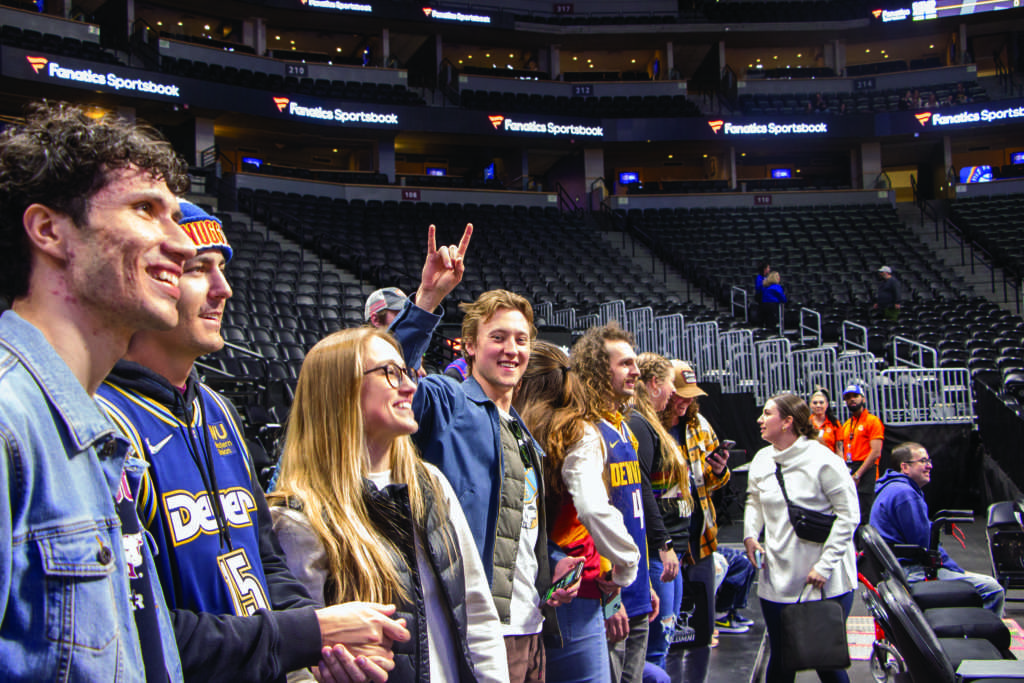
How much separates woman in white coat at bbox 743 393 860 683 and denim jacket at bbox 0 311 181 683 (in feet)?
11.4

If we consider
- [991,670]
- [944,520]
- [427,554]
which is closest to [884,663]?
[944,520]

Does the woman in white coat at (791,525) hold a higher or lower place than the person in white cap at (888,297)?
lower

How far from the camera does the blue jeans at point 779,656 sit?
3.81m

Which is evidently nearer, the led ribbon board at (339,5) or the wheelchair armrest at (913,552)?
the wheelchair armrest at (913,552)

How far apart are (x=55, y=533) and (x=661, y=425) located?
3378mm

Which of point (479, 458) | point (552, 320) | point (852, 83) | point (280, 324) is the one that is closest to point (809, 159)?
point (852, 83)

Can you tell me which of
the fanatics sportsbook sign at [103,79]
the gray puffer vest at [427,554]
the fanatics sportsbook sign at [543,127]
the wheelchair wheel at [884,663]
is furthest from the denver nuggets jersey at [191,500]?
the fanatics sportsbook sign at [543,127]

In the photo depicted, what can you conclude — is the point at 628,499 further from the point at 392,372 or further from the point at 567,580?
the point at 392,372

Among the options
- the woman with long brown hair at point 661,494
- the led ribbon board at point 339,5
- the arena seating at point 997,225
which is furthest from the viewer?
the led ribbon board at point 339,5

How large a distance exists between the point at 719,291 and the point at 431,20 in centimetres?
1233

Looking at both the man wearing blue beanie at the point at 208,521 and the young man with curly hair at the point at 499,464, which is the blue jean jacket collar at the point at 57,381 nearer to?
the man wearing blue beanie at the point at 208,521

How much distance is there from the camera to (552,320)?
45.8ft

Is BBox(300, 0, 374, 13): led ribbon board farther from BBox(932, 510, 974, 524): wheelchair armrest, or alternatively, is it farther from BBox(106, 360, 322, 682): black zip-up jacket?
BBox(106, 360, 322, 682): black zip-up jacket

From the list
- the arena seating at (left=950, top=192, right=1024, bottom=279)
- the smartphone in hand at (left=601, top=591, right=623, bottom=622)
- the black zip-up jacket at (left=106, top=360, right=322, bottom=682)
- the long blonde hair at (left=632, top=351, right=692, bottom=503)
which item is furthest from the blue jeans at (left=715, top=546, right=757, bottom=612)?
the arena seating at (left=950, top=192, right=1024, bottom=279)
